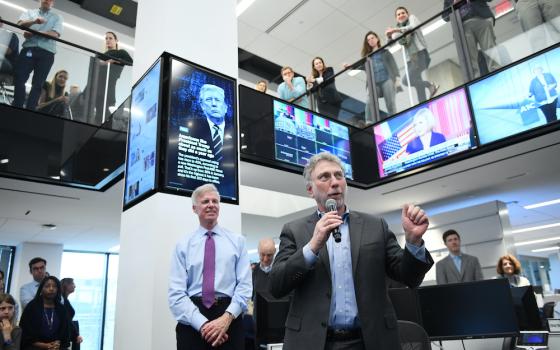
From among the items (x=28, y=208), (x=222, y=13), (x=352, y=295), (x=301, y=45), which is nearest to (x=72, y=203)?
(x=28, y=208)

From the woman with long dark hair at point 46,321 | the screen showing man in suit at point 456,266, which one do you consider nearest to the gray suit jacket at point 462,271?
the screen showing man in suit at point 456,266

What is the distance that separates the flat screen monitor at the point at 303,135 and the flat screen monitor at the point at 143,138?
8.45 feet

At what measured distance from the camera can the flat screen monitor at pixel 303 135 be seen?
5699 mm

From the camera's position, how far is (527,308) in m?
2.39

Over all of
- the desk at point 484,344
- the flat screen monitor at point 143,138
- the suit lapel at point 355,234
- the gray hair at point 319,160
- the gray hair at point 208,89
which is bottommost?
the desk at point 484,344

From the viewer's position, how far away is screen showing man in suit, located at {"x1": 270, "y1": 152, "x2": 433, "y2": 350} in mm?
1327

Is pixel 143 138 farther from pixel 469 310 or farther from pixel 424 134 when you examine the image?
pixel 424 134

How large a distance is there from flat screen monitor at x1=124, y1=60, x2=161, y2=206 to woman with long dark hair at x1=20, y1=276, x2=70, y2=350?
1766 mm

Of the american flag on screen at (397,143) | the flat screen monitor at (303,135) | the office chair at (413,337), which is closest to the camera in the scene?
the office chair at (413,337)

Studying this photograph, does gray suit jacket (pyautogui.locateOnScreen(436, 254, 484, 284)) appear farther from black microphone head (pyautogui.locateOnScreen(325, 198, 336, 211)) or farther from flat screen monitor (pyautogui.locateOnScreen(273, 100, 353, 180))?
black microphone head (pyautogui.locateOnScreen(325, 198, 336, 211))

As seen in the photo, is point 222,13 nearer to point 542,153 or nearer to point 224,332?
point 224,332

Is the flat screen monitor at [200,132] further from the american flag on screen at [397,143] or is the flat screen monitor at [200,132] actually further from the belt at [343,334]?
the american flag on screen at [397,143]

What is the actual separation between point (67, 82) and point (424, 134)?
505 centimetres

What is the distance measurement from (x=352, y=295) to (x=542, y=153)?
5469 mm
